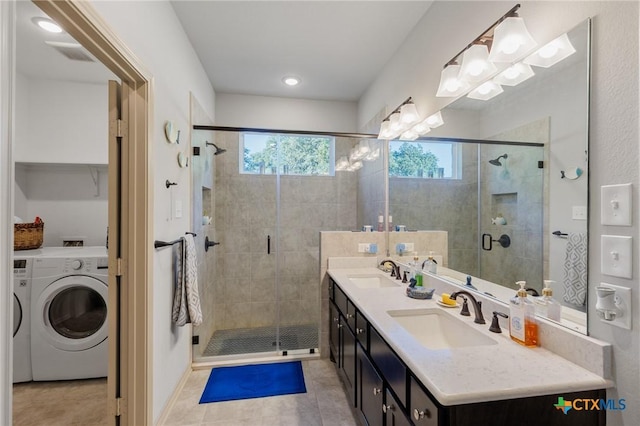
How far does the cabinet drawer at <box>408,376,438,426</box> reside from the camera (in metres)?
0.90

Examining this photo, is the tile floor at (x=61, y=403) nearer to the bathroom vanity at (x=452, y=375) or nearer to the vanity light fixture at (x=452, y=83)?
the bathroom vanity at (x=452, y=375)

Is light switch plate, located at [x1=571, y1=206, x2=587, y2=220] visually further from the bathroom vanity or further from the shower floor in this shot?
the shower floor

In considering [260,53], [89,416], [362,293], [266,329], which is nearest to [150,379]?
[89,416]

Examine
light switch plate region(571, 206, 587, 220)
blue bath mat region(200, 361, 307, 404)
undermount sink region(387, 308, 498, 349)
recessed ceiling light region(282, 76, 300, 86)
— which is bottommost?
blue bath mat region(200, 361, 307, 404)

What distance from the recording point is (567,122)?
1.09 metres

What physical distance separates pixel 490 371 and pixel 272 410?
5.14 ft

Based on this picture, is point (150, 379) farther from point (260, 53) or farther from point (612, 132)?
point (260, 53)

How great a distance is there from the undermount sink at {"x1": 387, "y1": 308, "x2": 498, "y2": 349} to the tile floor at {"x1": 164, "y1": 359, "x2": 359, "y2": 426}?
0.82m

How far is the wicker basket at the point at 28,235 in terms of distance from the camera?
2.42m

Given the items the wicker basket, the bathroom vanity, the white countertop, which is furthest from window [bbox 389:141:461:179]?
the wicker basket

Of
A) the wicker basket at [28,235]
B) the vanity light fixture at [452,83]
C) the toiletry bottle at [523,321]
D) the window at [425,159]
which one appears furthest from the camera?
the wicker basket at [28,235]

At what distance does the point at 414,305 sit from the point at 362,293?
342mm

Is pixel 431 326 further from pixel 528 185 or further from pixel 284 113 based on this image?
Result: pixel 284 113

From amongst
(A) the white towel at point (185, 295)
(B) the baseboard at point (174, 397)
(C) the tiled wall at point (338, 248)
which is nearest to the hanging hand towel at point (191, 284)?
(A) the white towel at point (185, 295)
